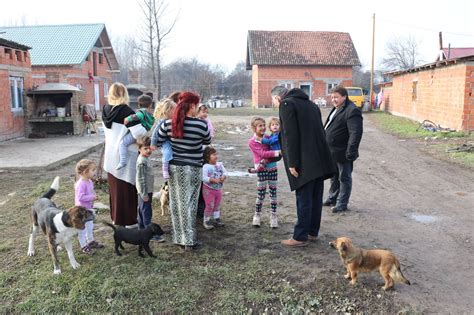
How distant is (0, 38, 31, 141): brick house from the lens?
1452 cm

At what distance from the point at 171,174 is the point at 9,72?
12913 mm

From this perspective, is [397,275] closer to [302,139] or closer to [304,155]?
[304,155]

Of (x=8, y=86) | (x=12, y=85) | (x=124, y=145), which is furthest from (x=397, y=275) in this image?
(x=12, y=85)

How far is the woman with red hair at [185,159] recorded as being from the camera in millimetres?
4452

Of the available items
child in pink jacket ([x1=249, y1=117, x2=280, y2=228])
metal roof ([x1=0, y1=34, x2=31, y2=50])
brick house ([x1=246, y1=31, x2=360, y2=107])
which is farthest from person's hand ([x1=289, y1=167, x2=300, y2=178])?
brick house ([x1=246, y1=31, x2=360, y2=107])

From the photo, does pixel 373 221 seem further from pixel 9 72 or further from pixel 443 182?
pixel 9 72

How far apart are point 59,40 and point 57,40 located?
128mm

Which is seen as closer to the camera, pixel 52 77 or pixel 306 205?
pixel 306 205

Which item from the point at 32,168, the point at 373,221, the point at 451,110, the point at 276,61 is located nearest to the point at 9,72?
the point at 32,168

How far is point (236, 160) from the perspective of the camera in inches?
455

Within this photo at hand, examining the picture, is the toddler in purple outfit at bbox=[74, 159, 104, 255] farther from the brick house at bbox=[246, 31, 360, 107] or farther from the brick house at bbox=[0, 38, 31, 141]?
the brick house at bbox=[246, 31, 360, 107]

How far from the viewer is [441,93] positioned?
17609 millimetres

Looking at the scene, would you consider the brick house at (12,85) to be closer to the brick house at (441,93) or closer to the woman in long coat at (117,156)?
the woman in long coat at (117,156)

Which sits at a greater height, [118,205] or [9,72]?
[9,72]
